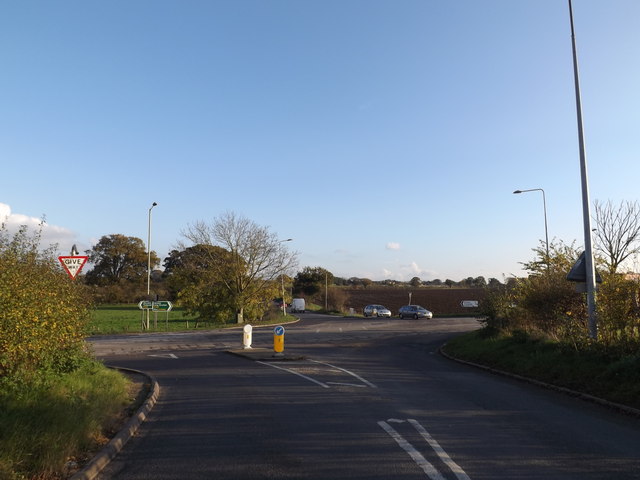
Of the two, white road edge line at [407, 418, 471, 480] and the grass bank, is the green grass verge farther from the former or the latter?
the grass bank

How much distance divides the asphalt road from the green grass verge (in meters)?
0.60

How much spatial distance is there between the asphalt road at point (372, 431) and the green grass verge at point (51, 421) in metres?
0.60

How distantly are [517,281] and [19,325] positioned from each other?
18.2 m

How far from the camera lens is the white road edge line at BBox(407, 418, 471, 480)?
5649 mm

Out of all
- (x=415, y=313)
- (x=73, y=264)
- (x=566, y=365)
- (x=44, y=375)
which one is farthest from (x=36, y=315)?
(x=415, y=313)

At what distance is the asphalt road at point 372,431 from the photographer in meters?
5.89

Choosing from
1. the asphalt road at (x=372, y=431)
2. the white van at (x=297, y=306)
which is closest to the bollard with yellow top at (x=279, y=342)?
the asphalt road at (x=372, y=431)

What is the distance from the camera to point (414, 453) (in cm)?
641

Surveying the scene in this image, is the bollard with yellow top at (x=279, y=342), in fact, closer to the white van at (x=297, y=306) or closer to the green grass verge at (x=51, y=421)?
the green grass verge at (x=51, y=421)

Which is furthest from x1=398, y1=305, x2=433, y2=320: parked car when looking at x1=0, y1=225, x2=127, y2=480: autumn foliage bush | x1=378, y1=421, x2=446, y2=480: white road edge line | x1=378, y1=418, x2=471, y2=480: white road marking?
x1=378, y1=421, x2=446, y2=480: white road edge line

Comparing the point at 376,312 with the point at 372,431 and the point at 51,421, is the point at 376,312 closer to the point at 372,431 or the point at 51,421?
the point at 372,431

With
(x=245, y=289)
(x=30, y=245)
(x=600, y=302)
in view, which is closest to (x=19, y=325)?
(x=30, y=245)

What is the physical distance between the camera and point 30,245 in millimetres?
9703

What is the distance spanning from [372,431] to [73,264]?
8.68 m
